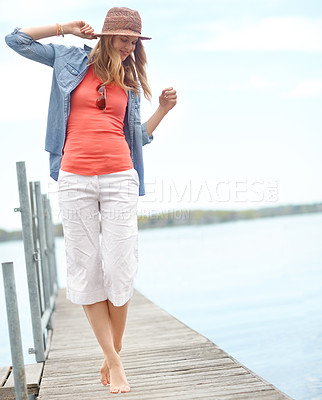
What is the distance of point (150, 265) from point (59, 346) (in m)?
7.54

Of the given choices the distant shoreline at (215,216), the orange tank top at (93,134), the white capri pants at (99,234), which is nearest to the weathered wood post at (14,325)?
the white capri pants at (99,234)

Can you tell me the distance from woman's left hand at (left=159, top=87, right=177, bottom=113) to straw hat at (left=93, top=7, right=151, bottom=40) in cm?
23

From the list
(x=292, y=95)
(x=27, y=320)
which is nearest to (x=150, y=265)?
(x=27, y=320)

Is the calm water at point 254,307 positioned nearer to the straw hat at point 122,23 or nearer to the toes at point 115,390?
the toes at point 115,390

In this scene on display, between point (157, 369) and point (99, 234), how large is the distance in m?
0.69

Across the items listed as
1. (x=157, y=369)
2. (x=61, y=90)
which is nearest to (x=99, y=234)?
(x=61, y=90)

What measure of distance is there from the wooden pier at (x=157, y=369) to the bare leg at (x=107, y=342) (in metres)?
0.04

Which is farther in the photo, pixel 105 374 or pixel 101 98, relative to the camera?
pixel 105 374

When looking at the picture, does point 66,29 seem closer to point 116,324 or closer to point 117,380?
point 116,324

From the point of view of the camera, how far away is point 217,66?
26.8 meters

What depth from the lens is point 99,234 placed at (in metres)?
2.12

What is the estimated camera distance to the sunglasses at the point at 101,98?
2.06 metres

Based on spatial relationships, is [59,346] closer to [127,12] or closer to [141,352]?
[141,352]

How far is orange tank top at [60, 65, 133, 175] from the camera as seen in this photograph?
2.04 m
